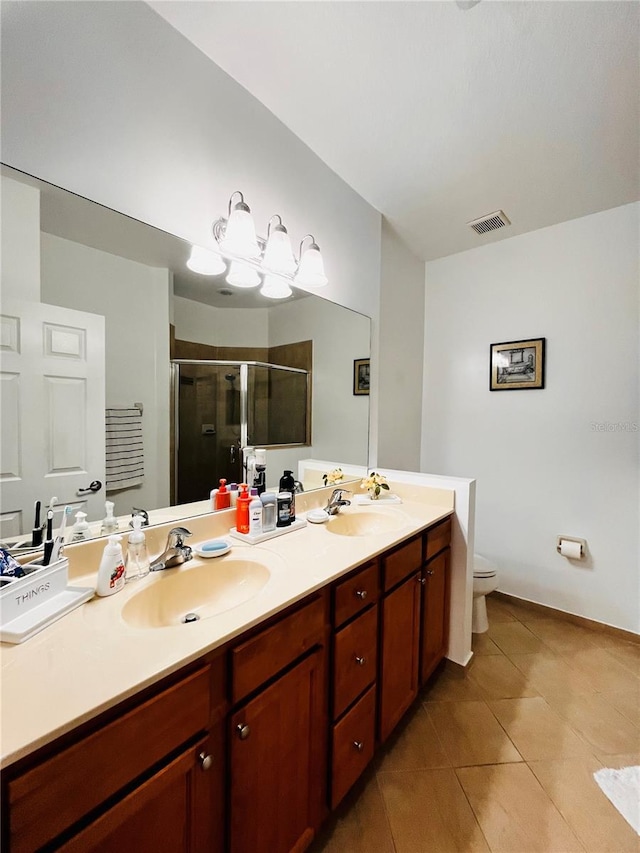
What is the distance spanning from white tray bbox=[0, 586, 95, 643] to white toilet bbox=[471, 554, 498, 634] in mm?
1934

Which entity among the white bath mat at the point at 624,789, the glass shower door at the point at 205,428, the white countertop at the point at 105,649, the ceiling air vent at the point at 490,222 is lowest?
the white bath mat at the point at 624,789

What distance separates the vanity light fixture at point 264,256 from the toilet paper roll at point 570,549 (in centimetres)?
219

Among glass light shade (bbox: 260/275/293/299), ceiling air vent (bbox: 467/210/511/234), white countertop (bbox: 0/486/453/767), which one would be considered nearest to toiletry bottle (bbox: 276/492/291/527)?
white countertop (bbox: 0/486/453/767)

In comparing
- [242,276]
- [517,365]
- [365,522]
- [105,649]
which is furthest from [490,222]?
[105,649]

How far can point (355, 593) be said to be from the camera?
3.81 ft

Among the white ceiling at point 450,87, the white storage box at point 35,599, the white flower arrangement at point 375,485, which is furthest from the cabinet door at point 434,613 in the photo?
the white ceiling at point 450,87

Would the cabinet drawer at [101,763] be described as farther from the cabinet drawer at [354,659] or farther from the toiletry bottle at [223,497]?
the toiletry bottle at [223,497]

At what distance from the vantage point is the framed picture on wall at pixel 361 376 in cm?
221

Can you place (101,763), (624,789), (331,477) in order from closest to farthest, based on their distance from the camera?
(101,763) < (624,789) < (331,477)

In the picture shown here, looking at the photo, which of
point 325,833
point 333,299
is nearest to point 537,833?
point 325,833

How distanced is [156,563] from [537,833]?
1.49 metres

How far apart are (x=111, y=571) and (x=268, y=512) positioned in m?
0.57

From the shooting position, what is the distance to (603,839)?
1143 mm

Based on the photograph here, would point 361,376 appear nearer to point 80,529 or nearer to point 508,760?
point 80,529
